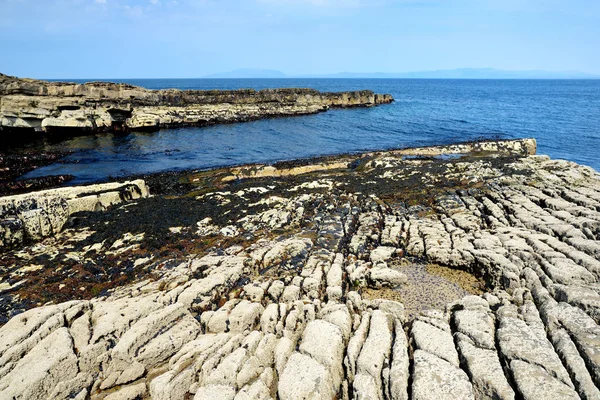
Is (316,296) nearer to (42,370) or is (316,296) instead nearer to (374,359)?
(374,359)

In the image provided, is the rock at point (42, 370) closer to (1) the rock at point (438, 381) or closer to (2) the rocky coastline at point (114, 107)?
(1) the rock at point (438, 381)

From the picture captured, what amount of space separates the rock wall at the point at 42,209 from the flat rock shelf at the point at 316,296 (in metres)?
0.29

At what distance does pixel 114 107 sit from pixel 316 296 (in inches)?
2017

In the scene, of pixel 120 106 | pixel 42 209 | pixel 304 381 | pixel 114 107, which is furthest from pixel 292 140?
pixel 304 381

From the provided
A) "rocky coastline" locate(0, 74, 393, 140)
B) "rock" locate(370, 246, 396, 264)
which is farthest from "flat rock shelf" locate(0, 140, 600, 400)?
"rocky coastline" locate(0, 74, 393, 140)

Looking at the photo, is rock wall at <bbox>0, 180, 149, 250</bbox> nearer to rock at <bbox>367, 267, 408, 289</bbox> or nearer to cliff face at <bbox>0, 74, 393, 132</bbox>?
rock at <bbox>367, 267, 408, 289</bbox>

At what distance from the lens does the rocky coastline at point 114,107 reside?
44125mm

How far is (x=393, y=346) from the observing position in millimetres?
7277

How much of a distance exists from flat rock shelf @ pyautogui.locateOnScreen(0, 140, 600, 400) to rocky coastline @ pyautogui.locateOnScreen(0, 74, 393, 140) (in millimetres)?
38481

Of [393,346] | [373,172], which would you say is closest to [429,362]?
[393,346]

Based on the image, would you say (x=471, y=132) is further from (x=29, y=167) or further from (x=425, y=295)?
(x=29, y=167)

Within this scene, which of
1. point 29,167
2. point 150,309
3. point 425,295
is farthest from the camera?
point 29,167

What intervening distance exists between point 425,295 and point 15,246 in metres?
15.1

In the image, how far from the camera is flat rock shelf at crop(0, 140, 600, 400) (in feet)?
21.8
